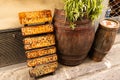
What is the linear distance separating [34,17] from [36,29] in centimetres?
15

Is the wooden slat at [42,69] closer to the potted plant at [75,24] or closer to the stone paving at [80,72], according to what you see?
the stone paving at [80,72]

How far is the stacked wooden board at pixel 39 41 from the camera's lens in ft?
6.32

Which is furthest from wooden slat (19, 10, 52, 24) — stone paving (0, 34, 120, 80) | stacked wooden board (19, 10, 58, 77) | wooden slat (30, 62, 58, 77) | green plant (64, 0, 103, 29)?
stone paving (0, 34, 120, 80)

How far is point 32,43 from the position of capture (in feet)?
6.43

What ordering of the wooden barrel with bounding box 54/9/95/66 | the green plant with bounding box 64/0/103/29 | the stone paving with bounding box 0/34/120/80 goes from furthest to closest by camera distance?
the stone paving with bounding box 0/34/120/80, the wooden barrel with bounding box 54/9/95/66, the green plant with bounding box 64/0/103/29

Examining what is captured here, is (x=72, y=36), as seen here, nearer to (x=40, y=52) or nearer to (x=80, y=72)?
(x=40, y=52)

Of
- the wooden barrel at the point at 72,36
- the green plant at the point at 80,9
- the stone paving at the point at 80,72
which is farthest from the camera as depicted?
the stone paving at the point at 80,72

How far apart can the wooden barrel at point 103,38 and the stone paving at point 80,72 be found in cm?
16

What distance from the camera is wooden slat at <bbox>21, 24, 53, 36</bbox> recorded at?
1.91 metres

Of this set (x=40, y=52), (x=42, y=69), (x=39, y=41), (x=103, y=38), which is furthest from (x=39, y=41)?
(x=103, y=38)

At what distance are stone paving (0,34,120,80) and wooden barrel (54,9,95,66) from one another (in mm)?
228

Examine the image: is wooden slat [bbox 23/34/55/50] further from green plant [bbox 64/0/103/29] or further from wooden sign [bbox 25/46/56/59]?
green plant [bbox 64/0/103/29]

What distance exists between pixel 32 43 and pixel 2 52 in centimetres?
50

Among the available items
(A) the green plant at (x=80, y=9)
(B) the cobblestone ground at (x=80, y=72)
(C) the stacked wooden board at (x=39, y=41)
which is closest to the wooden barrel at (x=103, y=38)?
(B) the cobblestone ground at (x=80, y=72)
